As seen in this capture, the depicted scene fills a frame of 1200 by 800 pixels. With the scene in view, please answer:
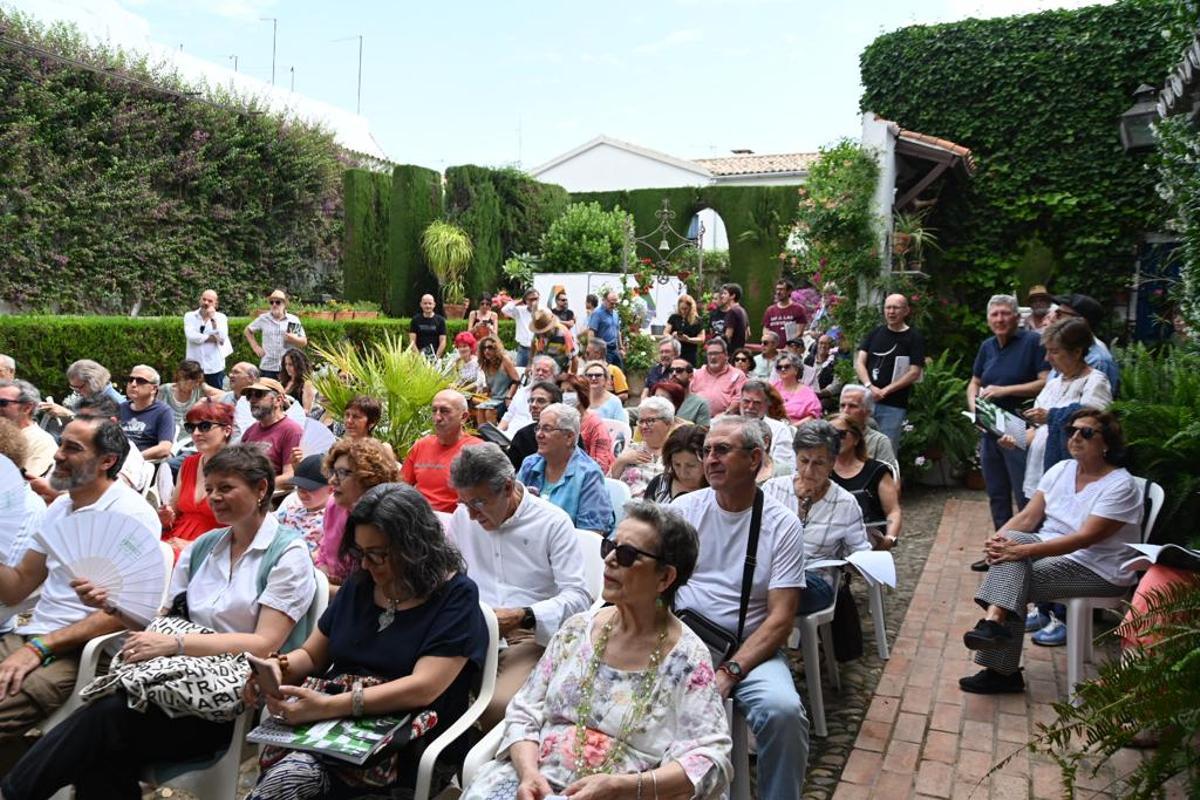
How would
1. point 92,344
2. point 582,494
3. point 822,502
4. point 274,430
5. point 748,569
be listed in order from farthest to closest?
point 92,344 → point 274,430 → point 582,494 → point 822,502 → point 748,569

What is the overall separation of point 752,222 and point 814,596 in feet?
56.1

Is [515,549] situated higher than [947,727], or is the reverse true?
[515,549]

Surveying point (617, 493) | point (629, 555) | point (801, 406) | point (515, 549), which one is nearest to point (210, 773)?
point (515, 549)

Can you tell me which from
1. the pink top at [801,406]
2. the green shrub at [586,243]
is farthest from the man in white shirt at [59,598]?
the green shrub at [586,243]

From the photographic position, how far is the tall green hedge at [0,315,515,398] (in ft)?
35.6

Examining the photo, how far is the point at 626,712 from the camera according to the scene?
240 centimetres

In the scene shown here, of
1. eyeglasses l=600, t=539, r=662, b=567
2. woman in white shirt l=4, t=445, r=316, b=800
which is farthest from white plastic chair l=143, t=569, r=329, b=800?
eyeglasses l=600, t=539, r=662, b=567

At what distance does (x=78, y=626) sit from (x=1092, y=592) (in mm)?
3910

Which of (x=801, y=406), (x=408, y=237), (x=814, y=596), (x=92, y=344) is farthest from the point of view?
(x=408, y=237)

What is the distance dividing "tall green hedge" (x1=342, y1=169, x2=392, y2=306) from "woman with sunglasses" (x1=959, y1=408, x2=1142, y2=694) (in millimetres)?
16189

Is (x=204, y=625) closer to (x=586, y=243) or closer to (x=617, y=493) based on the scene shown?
(x=617, y=493)

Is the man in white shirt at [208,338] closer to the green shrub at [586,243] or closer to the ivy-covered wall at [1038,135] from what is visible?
the ivy-covered wall at [1038,135]

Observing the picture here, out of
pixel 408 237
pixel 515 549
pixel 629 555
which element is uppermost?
pixel 408 237

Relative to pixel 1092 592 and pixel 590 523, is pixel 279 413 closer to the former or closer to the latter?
pixel 590 523
